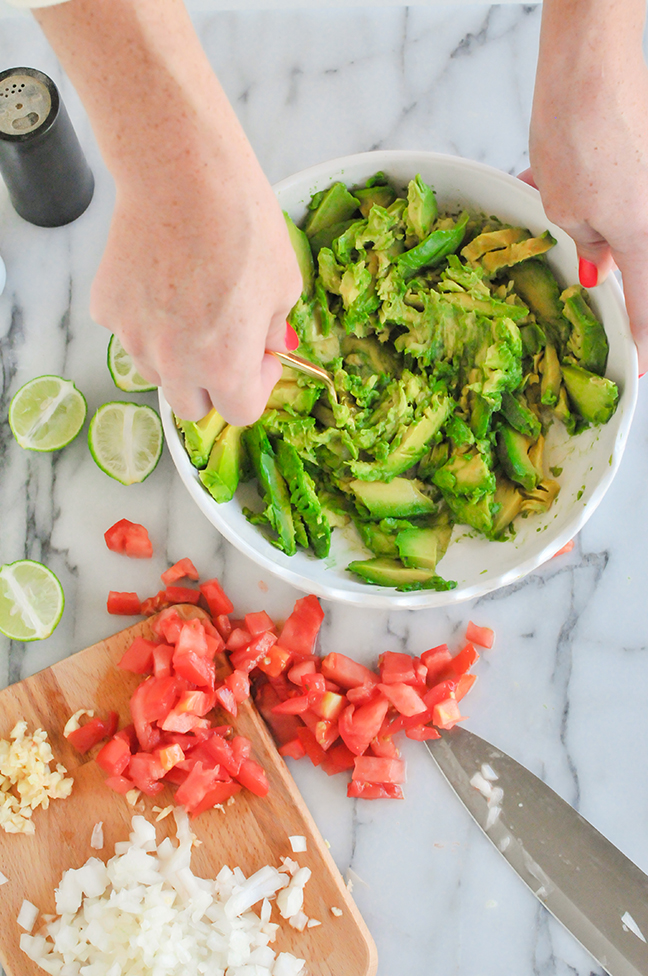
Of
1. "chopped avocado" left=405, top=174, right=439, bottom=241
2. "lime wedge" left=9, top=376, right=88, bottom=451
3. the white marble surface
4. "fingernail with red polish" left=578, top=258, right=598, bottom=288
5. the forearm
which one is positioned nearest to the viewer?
the forearm

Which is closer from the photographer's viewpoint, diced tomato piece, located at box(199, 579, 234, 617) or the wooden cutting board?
the wooden cutting board

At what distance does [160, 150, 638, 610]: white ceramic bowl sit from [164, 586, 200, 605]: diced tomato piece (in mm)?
233

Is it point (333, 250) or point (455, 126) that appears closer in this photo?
point (333, 250)

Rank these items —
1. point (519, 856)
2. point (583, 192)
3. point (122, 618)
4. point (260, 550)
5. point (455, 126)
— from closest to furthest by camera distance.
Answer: point (583, 192), point (260, 550), point (519, 856), point (122, 618), point (455, 126)

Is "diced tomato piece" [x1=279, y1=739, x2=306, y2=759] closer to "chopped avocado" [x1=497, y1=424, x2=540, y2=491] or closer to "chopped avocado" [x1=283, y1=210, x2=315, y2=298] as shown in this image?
"chopped avocado" [x1=497, y1=424, x2=540, y2=491]

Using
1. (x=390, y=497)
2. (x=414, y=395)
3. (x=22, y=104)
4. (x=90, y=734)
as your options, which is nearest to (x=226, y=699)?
(x=90, y=734)

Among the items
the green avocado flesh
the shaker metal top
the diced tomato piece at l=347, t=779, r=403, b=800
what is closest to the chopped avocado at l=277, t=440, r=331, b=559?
the green avocado flesh

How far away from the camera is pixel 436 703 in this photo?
4.74 feet

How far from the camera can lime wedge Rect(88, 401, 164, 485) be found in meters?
1.54

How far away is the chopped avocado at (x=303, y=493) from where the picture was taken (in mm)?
1332

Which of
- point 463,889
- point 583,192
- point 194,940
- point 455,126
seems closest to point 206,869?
point 194,940

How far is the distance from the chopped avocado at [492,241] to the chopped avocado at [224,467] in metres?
0.48

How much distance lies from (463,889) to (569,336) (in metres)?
0.97

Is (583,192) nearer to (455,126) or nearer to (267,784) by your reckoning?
(455,126)
